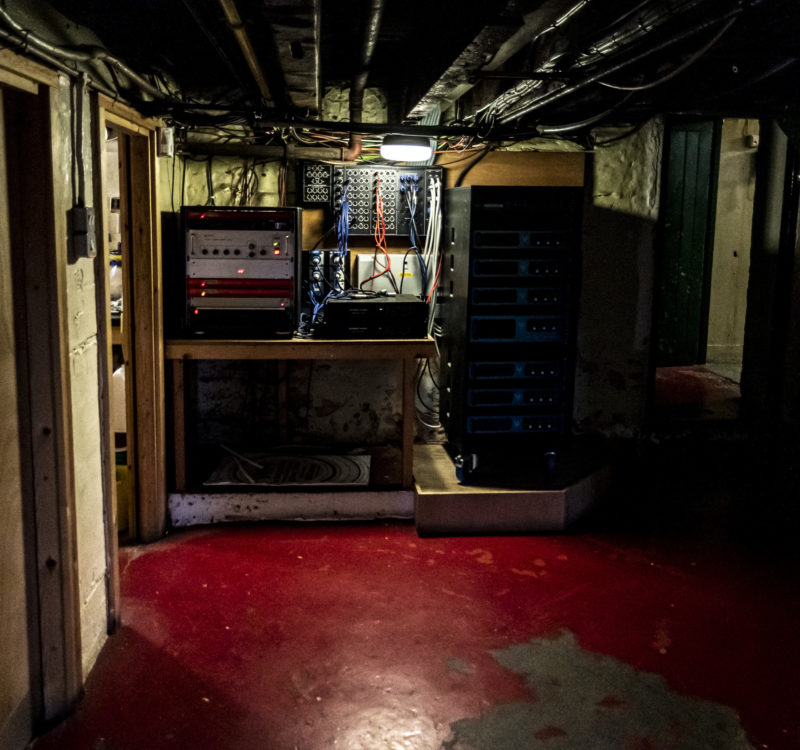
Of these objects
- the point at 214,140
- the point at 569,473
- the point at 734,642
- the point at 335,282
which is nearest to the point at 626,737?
the point at 734,642

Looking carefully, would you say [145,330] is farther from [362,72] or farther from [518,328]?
[518,328]

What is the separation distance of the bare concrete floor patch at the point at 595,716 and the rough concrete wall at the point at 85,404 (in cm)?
134

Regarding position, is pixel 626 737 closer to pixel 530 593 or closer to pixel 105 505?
pixel 530 593

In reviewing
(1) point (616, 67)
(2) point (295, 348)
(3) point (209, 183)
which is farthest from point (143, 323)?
(1) point (616, 67)

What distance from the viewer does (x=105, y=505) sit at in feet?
9.51

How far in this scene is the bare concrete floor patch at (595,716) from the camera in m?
2.41

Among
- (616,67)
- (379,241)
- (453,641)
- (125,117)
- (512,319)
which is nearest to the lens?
A: (616,67)

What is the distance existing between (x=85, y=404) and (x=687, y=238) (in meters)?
5.86

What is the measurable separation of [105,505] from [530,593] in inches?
70.8

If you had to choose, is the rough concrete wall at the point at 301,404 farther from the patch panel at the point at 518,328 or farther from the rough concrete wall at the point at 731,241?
the rough concrete wall at the point at 731,241

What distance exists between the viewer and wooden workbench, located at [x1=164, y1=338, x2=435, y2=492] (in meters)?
3.91

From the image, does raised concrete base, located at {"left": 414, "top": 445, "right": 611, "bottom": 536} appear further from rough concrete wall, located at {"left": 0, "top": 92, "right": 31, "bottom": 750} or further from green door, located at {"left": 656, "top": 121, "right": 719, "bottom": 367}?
green door, located at {"left": 656, "top": 121, "right": 719, "bottom": 367}

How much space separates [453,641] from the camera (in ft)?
9.83

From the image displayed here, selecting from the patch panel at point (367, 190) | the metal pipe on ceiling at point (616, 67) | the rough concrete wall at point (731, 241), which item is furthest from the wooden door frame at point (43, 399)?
the rough concrete wall at point (731, 241)
